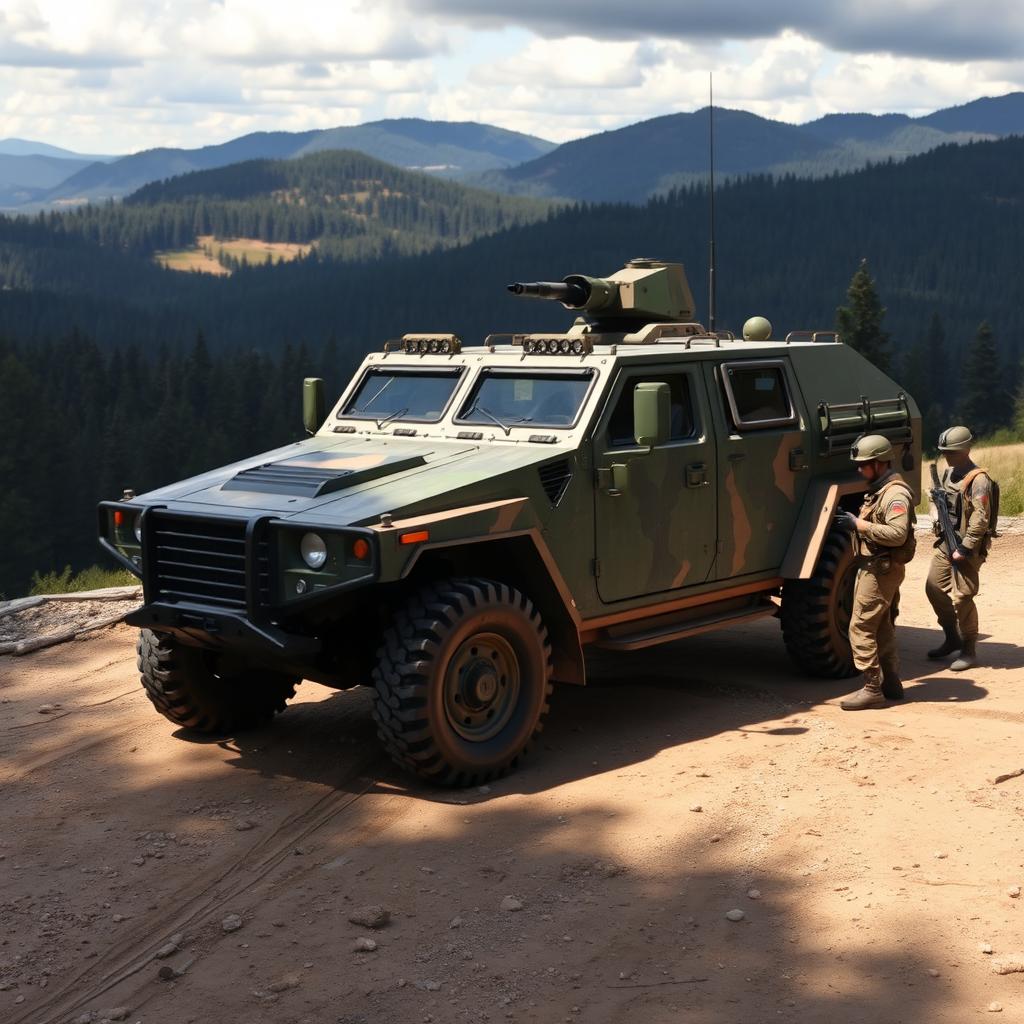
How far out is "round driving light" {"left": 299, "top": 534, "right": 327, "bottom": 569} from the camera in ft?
22.7

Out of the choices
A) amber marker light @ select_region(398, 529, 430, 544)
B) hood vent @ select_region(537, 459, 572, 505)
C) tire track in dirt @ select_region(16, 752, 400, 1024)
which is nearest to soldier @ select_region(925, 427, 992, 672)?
hood vent @ select_region(537, 459, 572, 505)

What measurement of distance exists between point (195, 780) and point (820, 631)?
384 centimetres

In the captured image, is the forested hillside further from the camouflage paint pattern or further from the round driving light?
the round driving light

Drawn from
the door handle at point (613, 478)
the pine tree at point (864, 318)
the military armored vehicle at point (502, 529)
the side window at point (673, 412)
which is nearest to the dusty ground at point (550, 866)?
the military armored vehicle at point (502, 529)

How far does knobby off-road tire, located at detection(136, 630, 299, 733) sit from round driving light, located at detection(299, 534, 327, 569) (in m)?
1.33

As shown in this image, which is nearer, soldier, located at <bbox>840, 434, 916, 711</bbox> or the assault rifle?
soldier, located at <bbox>840, 434, 916, 711</bbox>

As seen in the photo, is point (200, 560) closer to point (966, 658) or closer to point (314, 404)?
point (314, 404)

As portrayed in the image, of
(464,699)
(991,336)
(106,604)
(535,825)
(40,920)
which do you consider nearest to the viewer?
(40,920)

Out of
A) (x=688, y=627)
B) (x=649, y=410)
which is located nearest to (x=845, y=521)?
(x=688, y=627)

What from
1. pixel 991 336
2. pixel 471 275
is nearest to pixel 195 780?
pixel 991 336

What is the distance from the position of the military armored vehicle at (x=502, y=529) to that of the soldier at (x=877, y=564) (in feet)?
1.50

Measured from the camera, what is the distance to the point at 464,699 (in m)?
7.27

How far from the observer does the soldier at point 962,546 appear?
9.24 m

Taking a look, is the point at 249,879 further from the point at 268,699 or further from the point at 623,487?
the point at 623,487
